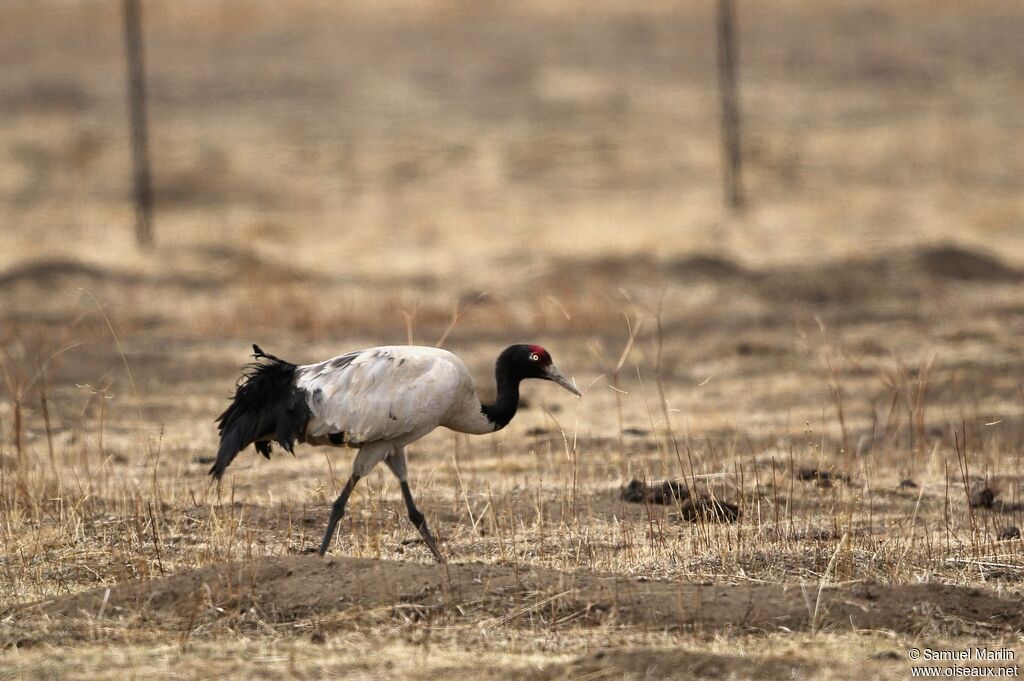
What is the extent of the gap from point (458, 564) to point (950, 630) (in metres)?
2.45

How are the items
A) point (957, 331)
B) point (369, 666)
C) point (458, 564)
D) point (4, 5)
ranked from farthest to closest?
point (4, 5) < point (957, 331) < point (458, 564) < point (369, 666)

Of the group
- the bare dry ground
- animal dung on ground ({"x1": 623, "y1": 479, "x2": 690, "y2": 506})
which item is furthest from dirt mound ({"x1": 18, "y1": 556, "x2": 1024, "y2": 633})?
animal dung on ground ({"x1": 623, "y1": 479, "x2": 690, "y2": 506})

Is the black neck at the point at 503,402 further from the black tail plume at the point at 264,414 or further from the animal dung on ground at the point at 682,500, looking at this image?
the black tail plume at the point at 264,414

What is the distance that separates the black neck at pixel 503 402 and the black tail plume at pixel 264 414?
107 centimetres

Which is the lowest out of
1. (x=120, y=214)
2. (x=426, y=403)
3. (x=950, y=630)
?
(x=950, y=630)

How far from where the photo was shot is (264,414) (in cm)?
809

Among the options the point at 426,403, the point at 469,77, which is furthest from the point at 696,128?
the point at 426,403

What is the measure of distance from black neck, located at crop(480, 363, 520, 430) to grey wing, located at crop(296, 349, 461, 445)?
0.42 metres

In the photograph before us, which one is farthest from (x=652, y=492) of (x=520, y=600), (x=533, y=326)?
(x=533, y=326)

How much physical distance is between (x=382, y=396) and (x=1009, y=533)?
3821mm

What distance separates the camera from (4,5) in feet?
174

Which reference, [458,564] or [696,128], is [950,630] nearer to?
[458,564]

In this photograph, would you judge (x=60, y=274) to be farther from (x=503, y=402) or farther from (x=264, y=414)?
(x=503, y=402)

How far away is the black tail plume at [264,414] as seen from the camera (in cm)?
804
